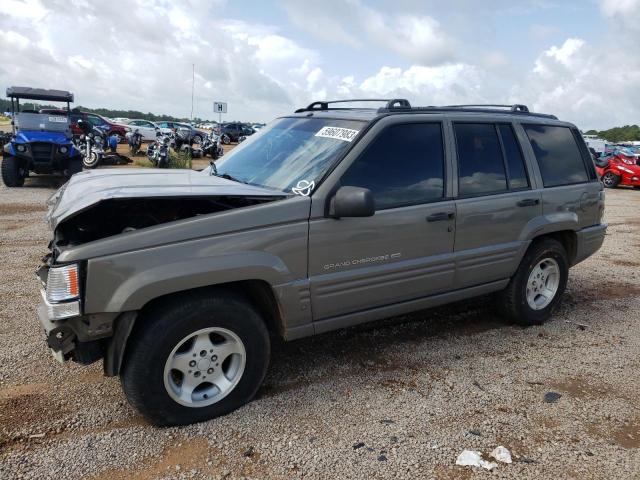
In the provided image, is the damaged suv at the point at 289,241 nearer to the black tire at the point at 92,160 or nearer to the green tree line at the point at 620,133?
the black tire at the point at 92,160

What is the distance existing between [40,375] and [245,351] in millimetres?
1535

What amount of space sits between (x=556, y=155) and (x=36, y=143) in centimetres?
1184

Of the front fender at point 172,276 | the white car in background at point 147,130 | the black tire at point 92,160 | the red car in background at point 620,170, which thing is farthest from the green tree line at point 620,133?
the front fender at point 172,276

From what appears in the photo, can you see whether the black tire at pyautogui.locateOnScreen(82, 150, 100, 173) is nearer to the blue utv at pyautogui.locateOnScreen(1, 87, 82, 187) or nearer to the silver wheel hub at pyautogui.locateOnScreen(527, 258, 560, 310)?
the blue utv at pyautogui.locateOnScreen(1, 87, 82, 187)

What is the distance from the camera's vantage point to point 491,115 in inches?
172

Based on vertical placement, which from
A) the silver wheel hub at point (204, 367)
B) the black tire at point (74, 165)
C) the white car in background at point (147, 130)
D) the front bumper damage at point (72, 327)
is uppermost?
the white car in background at point (147, 130)

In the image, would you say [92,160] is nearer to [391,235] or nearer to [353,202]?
[391,235]

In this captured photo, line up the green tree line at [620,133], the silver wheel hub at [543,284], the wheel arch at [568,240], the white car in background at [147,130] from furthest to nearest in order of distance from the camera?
the green tree line at [620,133]
the white car in background at [147,130]
the wheel arch at [568,240]
the silver wheel hub at [543,284]

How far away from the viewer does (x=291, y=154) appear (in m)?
3.74

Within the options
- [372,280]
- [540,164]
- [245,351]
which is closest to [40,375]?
[245,351]

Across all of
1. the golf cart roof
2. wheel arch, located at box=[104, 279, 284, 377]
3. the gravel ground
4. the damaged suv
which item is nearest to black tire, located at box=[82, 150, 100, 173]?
the golf cart roof

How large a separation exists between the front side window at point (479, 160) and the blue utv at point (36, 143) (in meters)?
11.4

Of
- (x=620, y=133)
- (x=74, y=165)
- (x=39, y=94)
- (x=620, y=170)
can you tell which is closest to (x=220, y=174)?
(x=74, y=165)

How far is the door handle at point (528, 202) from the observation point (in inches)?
170
